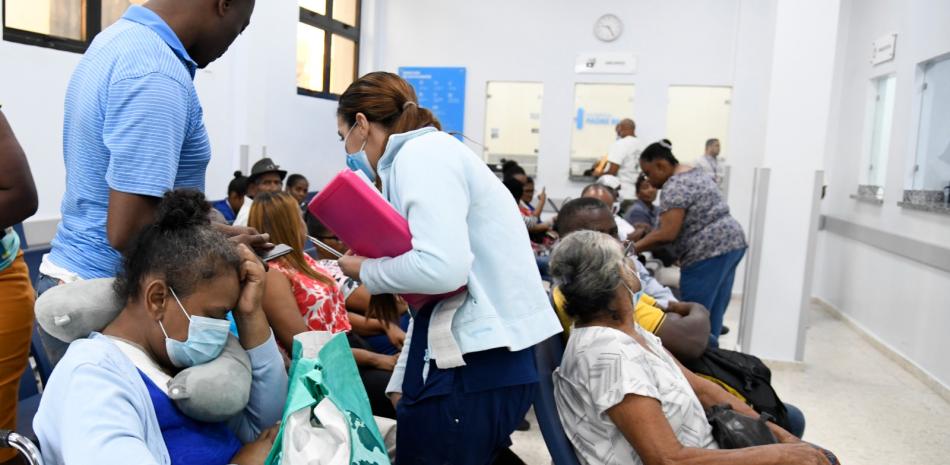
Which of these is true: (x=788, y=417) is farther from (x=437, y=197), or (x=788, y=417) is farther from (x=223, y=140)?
(x=223, y=140)

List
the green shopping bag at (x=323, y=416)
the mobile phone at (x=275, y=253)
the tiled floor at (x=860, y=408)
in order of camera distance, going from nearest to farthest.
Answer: the green shopping bag at (x=323, y=416) → the mobile phone at (x=275, y=253) → the tiled floor at (x=860, y=408)

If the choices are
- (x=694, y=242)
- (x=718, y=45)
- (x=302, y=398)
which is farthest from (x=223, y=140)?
(x=718, y=45)

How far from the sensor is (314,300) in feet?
8.18

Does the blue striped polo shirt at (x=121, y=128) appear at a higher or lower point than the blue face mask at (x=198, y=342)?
higher

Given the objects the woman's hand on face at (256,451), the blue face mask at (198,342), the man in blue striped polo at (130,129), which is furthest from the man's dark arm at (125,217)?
the woman's hand on face at (256,451)

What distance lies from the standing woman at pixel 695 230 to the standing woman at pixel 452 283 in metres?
2.76

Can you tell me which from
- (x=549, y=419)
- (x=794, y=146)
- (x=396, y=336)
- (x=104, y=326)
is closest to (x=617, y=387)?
(x=549, y=419)

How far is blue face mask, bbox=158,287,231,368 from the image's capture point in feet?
4.18

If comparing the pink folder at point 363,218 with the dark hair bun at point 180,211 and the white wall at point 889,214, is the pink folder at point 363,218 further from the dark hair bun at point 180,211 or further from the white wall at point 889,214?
the white wall at point 889,214

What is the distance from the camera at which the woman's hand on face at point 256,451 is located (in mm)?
1358

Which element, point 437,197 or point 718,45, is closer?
point 437,197

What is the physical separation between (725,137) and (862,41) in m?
2.40

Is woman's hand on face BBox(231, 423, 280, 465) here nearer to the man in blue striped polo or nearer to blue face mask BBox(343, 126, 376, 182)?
the man in blue striped polo

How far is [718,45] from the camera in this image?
8.65 meters
